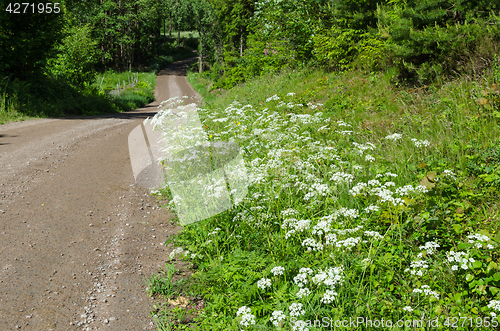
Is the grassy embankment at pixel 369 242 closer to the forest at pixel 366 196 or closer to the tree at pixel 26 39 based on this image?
the forest at pixel 366 196

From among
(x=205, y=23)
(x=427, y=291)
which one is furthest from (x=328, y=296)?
(x=205, y=23)

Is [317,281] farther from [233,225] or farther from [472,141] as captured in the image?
[472,141]

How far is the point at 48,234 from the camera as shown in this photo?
15.1 ft

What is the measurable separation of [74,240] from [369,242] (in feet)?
12.8

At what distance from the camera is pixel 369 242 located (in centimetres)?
353

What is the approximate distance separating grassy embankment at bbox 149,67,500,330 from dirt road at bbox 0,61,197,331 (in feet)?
1.39

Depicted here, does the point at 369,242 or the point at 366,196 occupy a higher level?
the point at 366,196

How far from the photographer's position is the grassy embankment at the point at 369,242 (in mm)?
2719

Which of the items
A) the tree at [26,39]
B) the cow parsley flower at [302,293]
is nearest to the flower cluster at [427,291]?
the cow parsley flower at [302,293]

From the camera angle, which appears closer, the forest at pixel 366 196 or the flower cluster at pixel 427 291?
the flower cluster at pixel 427 291

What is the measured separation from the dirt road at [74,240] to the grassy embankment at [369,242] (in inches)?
16.7

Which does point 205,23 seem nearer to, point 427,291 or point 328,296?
point 328,296

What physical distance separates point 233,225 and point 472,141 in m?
3.45

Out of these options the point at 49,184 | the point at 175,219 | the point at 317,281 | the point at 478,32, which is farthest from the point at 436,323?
the point at 49,184
